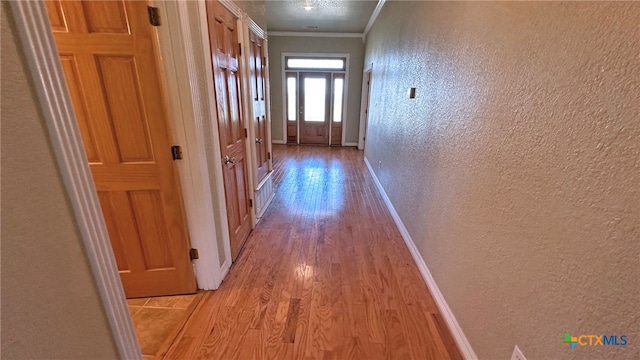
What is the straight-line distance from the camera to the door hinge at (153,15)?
145 centimetres

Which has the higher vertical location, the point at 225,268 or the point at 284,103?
the point at 284,103

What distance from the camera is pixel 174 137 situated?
165 centimetres

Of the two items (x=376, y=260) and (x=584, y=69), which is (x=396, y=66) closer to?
(x=376, y=260)

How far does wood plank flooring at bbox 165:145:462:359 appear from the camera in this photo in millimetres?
1551

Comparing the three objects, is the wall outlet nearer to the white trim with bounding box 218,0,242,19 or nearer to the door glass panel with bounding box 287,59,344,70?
the white trim with bounding box 218,0,242,19

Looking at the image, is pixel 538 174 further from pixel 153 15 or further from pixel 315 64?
pixel 315 64

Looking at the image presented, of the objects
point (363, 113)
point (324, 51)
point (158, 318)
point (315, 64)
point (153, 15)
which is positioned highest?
point (324, 51)

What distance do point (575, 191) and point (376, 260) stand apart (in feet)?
5.65

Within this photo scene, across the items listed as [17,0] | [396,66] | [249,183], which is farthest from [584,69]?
[396,66]

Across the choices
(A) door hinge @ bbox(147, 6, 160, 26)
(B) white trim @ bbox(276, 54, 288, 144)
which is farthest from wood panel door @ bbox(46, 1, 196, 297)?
(B) white trim @ bbox(276, 54, 288, 144)

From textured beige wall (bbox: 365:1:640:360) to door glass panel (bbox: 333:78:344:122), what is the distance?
556 centimetres

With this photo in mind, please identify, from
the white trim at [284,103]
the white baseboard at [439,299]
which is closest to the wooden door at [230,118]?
the white baseboard at [439,299]

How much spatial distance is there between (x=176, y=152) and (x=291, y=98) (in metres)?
6.28

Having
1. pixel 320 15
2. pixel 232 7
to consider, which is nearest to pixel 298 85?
pixel 320 15
